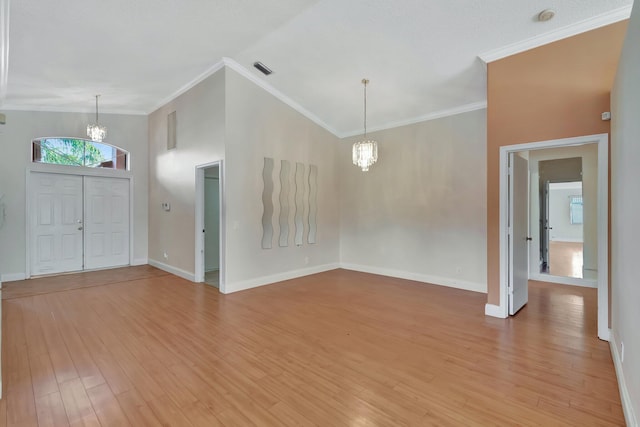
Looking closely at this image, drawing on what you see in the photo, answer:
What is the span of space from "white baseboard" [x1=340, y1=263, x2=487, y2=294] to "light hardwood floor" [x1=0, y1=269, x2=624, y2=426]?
0.71 meters

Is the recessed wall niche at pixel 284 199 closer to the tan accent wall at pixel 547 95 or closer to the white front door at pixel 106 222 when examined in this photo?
the tan accent wall at pixel 547 95

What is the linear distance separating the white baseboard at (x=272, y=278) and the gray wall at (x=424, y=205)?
72 centimetres

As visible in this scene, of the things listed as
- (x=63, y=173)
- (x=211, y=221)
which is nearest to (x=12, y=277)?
(x=63, y=173)

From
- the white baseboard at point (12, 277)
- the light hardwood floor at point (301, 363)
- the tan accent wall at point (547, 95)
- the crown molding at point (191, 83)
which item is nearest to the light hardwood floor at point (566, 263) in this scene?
the light hardwood floor at point (301, 363)

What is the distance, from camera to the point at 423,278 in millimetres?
5641

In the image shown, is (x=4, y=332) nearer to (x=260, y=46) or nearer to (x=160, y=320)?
(x=160, y=320)

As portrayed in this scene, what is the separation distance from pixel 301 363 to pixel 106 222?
630 cm

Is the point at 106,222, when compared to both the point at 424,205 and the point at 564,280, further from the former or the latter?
the point at 564,280

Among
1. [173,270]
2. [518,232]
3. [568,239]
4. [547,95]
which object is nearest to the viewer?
[547,95]

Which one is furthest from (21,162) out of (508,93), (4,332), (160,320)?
(508,93)

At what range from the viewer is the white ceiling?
323 centimetres

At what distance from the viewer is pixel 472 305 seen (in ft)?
13.9

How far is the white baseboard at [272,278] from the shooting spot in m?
4.90

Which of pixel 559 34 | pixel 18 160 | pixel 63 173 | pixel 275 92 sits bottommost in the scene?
pixel 63 173
